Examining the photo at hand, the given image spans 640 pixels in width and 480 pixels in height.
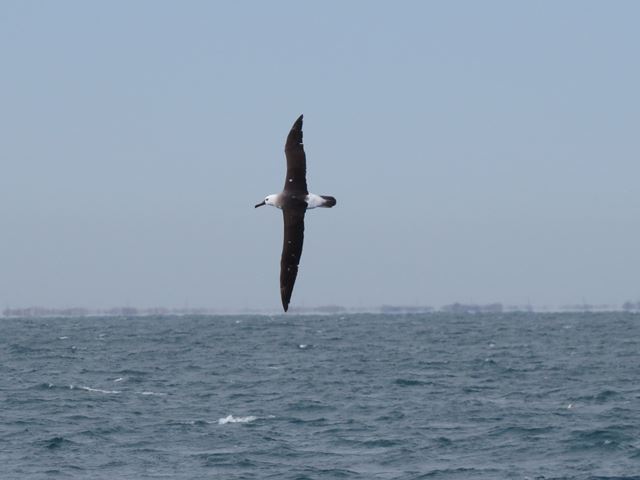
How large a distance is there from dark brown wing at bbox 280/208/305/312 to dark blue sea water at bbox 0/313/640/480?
68.1ft

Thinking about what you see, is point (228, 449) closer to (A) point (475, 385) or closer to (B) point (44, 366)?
(A) point (475, 385)

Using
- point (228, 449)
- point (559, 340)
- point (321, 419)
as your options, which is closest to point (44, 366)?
point (321, 419)

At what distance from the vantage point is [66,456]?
39.6 m

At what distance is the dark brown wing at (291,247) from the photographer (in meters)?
16.0

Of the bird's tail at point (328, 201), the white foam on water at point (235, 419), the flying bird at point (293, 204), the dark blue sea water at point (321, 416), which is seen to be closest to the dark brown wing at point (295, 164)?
the flying bird at point (293, 204)

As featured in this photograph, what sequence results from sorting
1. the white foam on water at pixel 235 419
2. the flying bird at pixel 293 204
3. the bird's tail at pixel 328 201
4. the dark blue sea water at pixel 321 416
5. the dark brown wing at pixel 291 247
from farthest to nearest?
1. the white foam on water at pixel 235 419
2. the dark blue sea water at pixel 321 416
3. the bird's tail at pixel 328 201
4. the flying bird at pixel 293 204
5. the dark brown wing at pixel 291 247

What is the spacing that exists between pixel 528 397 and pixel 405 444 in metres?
16.9

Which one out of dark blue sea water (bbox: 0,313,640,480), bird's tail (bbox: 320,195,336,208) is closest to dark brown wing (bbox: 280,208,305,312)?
bird's tail (bbox: 320,195,336,208)

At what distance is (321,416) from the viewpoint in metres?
49.1

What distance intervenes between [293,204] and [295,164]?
25.2 inches

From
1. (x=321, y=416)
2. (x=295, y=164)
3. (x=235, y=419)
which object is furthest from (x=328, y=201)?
(x=321, y=416)

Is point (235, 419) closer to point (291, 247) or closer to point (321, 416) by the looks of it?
point (321, 416)

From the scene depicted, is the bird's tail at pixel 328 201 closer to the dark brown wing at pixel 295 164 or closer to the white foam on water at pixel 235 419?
the dark brown wing at pixel 295 164

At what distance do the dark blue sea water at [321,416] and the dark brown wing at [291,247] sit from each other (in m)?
20.8
